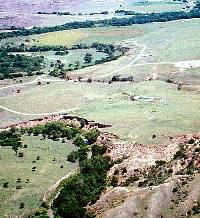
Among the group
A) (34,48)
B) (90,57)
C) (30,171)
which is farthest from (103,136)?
(34,48)

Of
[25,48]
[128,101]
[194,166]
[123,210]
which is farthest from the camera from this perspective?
[25,48]

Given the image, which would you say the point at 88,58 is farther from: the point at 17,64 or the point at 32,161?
the point at 32,161

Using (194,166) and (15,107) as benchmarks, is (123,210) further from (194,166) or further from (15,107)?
(15,107)

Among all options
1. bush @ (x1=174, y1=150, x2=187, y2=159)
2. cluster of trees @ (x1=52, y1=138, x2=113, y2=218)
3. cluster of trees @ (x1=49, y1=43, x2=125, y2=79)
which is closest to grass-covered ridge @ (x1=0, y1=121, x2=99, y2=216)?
cluster of trees @ (x1=52, y1=138, x2=113, y2=218)

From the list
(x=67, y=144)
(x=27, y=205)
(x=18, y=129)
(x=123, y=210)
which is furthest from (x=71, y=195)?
(x=18, y=129)

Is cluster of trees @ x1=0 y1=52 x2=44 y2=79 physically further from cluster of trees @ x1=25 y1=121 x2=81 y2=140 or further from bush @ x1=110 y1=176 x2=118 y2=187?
bush @ x1=110 y1=176 x2=118 y2=187

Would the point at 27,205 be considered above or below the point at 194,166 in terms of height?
below
